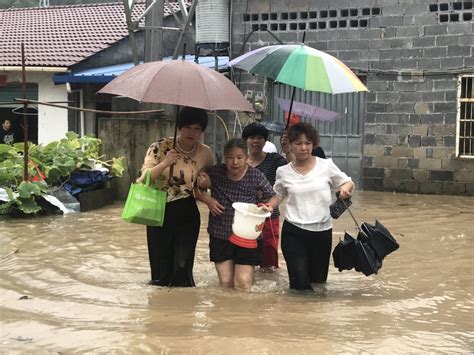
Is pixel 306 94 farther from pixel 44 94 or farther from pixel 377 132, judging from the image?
pixel 44 94

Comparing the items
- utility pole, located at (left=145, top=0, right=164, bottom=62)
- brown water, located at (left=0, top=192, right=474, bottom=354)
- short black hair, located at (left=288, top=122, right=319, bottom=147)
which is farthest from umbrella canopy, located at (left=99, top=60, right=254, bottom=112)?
utility pole, located at (left=145, top=0, right=164, bottom=62)

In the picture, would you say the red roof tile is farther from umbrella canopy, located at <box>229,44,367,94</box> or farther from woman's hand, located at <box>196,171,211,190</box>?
woman's hand, located at <box>196,171,211,190</box>

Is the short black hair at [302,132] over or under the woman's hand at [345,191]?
over

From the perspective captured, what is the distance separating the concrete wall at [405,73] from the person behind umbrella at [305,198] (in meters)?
9.48

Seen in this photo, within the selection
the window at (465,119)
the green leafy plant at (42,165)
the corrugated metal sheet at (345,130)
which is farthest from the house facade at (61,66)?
the window at (465,119)

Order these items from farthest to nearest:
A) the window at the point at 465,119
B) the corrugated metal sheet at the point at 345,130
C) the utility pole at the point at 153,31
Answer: the corrugated metal sheet at the point at 345,130
the window at the point at 465,119
the utility pole at the point at 153,31

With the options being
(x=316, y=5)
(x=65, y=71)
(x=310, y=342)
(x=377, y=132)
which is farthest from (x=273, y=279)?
(x=65, y=71)

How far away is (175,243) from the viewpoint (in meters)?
5.59

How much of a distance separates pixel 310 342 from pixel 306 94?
39.7 ft

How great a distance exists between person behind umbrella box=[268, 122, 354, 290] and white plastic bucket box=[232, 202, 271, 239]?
0.55ft

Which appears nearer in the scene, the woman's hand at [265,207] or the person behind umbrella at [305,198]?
the woman's hand at [265,207]

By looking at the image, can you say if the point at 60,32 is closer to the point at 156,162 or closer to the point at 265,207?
the point at 156,162

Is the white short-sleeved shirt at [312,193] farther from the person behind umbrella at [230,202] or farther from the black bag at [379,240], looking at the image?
the black bag at [379,240]

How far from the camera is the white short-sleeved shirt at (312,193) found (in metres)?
5.43
